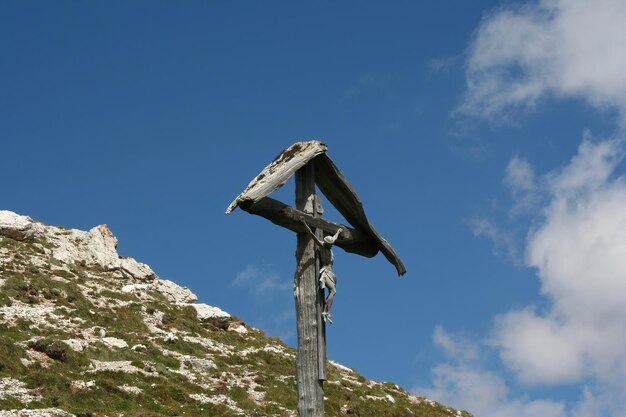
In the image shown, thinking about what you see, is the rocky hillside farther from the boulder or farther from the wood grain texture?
the wood grain texture

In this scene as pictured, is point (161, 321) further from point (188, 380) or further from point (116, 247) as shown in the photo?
point (116, 247)

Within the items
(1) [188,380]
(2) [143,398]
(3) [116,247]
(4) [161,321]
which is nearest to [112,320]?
(4) [161,321]

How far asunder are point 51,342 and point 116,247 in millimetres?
31216

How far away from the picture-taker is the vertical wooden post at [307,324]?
992 cm

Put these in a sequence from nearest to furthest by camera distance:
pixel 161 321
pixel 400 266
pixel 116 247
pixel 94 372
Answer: pixel 400 266, pixel 94 372, pixel 161 321, pixel 116 247

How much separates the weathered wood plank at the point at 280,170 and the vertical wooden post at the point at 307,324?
0.86 ft

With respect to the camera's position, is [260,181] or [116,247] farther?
[116,247]

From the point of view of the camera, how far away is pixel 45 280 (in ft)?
157

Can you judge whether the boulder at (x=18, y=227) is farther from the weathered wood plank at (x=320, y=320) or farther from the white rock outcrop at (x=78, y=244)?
the weathered wood plank at (x=320, y=320)

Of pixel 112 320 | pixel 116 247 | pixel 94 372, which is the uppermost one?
pixel 116 247

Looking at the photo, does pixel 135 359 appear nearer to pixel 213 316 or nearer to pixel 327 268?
pixel 213 316

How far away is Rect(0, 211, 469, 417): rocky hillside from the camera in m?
29.5

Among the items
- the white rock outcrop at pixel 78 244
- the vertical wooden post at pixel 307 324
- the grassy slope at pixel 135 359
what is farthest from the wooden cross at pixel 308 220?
the white rock outcrop at pixel 78 244

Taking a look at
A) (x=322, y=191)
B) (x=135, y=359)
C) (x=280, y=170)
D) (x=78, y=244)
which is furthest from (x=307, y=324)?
(x=78, y=244)
